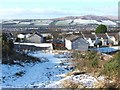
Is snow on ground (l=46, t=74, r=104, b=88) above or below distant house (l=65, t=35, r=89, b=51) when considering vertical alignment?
above

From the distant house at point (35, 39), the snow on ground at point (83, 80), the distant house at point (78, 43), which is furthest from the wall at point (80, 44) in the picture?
the snow on ground at point (83, 80)

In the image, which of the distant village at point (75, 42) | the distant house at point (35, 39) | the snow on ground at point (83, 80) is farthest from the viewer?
the distant house at point (35, 39)

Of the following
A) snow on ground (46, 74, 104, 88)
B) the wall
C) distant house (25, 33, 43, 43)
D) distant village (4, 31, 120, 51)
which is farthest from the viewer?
distant house (25, 33, 43, 43)

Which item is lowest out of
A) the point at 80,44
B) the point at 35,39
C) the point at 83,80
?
the point at 35,39

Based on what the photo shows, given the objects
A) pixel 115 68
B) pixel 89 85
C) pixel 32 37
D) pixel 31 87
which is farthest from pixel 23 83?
pixel 32 37

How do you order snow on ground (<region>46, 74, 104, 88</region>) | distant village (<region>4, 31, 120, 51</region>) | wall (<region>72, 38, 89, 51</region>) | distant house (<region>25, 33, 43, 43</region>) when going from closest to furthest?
snow on ground (<region>46, 74, 104, 88</region>)
wall (<region>72, 38, 89, 51</region>)
distant village (<region>4, 31, 120, 51</region>)
distant house (<region>25, 33, 43, 43</region>)

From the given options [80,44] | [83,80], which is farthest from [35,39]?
[83,80]

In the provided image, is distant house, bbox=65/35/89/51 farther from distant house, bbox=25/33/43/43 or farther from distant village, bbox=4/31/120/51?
distant house, bbox=25/33/43/43

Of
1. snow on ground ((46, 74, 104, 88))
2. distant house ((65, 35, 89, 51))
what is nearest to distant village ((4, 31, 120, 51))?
distant house ((65, 35, 89, 51))

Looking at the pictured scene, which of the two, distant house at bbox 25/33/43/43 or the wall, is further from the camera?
distant house at bbox 25/33/43/43

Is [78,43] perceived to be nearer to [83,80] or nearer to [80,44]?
[80,44]

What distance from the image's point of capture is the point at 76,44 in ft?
103

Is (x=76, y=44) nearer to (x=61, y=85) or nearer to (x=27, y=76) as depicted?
(x=27, y=76)

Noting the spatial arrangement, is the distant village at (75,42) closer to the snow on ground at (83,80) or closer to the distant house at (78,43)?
the distant house at (78,43)
